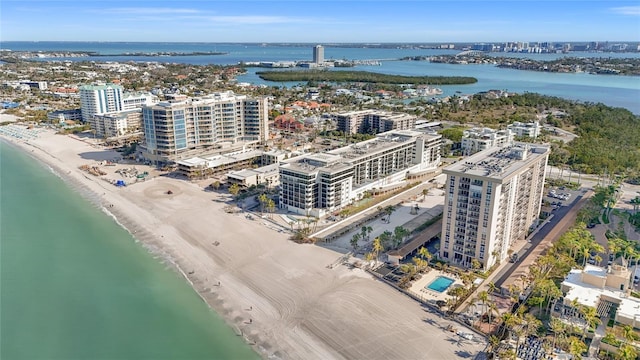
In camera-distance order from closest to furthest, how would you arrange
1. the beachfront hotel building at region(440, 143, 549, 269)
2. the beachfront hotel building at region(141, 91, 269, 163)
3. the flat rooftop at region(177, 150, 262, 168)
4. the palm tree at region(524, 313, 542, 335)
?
1. the palm tree at region(524, 313, 542, 335)
2. the beachfront hotel building at region(440, 143, 549, 269)
3. the flat rooftop at region(177, 150, 262, 168)
4. the beachfront hotel building at region(141, 91, 269, 163)

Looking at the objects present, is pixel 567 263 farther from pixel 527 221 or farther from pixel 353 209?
pixel 353 209

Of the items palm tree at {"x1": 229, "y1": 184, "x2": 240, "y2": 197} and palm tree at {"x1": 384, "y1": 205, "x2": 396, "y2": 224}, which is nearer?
palm tree at {"x1": 384, "y1": 205, "x2": 396, "y2": 224}

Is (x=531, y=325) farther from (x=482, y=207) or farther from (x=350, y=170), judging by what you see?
(x=350, y=170)

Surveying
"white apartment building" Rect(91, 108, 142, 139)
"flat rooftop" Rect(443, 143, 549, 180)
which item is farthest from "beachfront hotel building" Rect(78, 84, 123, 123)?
"flat rooftop" Rect(443, 143, 549, 180)

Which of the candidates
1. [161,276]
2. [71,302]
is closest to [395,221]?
[161,276]

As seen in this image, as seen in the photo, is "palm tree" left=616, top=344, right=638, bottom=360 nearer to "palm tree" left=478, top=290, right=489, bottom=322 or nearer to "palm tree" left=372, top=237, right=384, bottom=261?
"palm tree" left=478, top=290, right=489, bottom=322

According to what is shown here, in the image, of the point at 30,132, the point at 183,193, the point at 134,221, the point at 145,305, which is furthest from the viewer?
the point at 30,132

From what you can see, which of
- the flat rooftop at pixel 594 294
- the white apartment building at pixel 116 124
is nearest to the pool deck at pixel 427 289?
the flat rooftop at pixel 594 294
